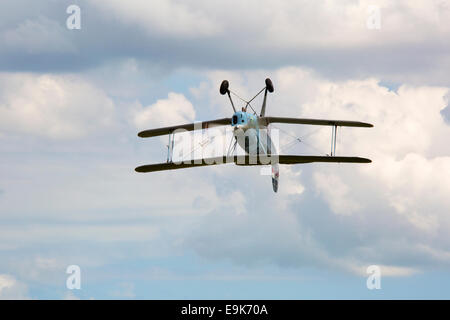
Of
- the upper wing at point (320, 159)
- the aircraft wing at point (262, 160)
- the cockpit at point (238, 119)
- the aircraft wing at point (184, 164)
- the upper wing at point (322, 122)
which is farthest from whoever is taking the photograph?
the upper wing at point (322, 122)

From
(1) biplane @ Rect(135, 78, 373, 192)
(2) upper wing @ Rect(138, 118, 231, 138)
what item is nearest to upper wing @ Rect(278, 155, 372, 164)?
(1) biplane @ Rect(135, 78, 373, 192)

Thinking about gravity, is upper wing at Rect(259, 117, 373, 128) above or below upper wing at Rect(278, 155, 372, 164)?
above

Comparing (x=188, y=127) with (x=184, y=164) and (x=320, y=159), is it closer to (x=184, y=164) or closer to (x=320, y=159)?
(x=184, y=164)

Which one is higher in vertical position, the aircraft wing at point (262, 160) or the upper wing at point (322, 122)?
the upper wing at point (322, 122)

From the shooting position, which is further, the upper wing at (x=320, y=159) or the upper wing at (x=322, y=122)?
the upper wing at (x=322, y=122)

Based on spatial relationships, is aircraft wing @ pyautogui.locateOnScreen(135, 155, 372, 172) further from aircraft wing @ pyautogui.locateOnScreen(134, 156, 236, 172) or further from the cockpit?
the cockpit

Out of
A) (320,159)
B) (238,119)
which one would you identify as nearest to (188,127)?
(238,119)

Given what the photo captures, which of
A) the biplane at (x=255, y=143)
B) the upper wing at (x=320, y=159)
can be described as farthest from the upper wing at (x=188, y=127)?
the upper wing at (x=320, y=159)

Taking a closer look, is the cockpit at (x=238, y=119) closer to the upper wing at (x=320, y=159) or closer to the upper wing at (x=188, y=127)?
the upper wing at (x=320, y=159)
